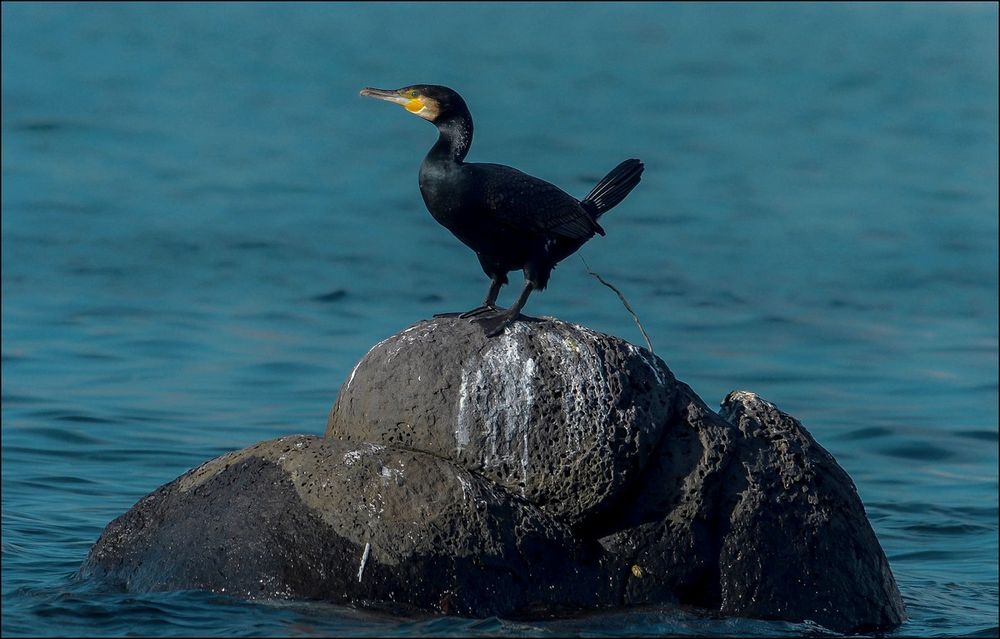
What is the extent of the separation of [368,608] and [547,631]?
0.71 meters

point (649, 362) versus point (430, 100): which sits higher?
point (430, 100)

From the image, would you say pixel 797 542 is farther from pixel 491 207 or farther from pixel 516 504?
pixel 491 207

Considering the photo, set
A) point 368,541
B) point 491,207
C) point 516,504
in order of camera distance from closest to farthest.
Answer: point 368,541 < point 516,504 < point 491,207

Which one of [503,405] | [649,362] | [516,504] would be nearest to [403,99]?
[503,405]

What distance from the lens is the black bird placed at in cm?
675

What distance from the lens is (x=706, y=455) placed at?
6.54 meters

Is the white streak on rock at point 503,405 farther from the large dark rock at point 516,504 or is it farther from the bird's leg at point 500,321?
the bird's leg at point 500,321

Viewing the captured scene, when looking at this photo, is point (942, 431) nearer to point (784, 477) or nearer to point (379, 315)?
point (379, 315)

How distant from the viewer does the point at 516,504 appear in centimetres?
630

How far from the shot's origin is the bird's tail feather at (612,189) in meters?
7.44

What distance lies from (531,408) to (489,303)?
799mm

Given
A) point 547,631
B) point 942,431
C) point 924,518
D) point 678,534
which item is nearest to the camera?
point 547,631

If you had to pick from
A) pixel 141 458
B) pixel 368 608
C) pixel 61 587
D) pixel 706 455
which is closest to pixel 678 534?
pixel 706 455

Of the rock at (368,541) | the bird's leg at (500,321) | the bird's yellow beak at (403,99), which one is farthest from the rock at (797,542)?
the bird's yellow beak at (403,99)
